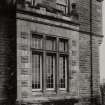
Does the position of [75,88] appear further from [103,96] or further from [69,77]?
[103,96]

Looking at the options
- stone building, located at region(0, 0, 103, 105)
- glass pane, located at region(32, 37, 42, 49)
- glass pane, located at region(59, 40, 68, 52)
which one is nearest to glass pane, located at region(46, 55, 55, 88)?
stone building, located at region(0, 0, 103, 105)

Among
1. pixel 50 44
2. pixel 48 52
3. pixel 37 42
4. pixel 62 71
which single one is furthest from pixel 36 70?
pixel 62 71

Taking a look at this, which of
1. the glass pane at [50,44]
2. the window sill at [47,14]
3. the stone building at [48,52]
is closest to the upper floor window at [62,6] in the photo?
the stone building at [48,52]

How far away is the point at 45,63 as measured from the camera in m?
13.9

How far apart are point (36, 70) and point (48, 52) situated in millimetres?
1020

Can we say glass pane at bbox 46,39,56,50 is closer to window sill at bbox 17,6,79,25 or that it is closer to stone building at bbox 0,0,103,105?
stone building at bbox 0,0,103,105

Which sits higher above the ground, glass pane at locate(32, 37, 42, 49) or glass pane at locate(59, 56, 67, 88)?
glass pane at locate(32, 37, 42, 49)

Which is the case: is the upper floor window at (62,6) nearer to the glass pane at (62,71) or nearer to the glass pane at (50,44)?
the glass pane at (50,44)

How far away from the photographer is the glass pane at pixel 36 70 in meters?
13.7

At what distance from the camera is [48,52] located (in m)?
14.2

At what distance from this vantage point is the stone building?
1280cm

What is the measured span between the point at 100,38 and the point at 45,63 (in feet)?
19.5

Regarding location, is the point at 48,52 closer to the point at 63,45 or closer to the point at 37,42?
the point at 37,42

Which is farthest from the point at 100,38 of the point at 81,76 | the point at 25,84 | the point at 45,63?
the point at 25,84
